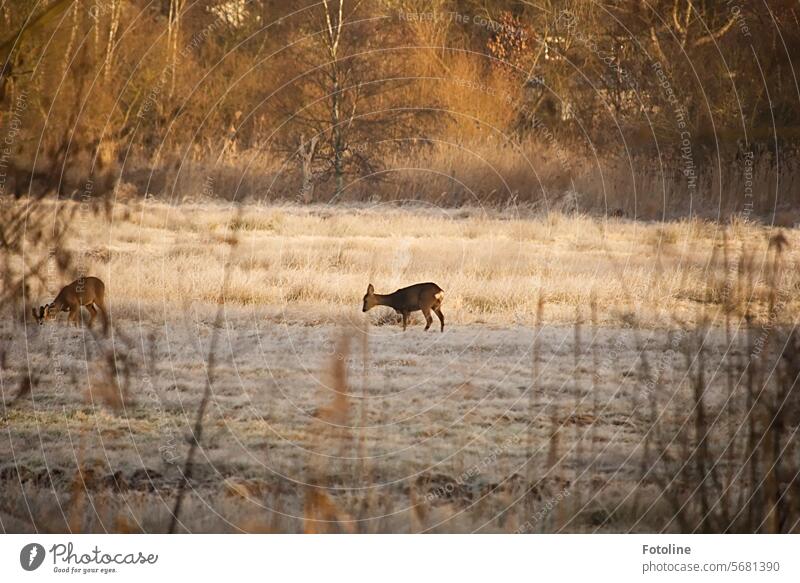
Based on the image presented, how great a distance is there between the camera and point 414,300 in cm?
761

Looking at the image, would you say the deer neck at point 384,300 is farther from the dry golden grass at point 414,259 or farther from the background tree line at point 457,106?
the background tree line at point 457,106

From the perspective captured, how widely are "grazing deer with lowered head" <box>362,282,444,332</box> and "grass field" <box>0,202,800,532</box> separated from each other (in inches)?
6.0

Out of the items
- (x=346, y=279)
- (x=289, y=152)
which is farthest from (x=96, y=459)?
(x=289, y=152)

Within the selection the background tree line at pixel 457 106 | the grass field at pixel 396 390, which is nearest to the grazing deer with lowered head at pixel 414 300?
the grass field at pixel 396 390

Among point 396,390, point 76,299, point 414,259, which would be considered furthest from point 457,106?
point 396,390

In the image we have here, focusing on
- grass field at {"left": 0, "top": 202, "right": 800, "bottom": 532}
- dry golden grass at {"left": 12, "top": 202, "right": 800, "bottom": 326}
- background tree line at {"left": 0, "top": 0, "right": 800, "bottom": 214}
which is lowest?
grass field at {"left": 0, "top": 202, "right": 800, "bottom": 532}

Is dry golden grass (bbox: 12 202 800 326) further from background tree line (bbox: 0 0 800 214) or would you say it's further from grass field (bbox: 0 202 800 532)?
background tree line (bbox: 0 0 800 214)

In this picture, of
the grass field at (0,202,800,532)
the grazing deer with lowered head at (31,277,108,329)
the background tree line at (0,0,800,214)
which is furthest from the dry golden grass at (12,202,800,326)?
the background tree line at (0,0,800,214)

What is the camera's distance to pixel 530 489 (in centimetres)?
541

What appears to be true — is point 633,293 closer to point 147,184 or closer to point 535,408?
point 535,408

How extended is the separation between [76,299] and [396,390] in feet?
6.96

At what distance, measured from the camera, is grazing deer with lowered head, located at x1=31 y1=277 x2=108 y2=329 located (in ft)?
24.1

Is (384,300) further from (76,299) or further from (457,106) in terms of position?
(457,106)

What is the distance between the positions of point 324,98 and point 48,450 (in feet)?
23.9
